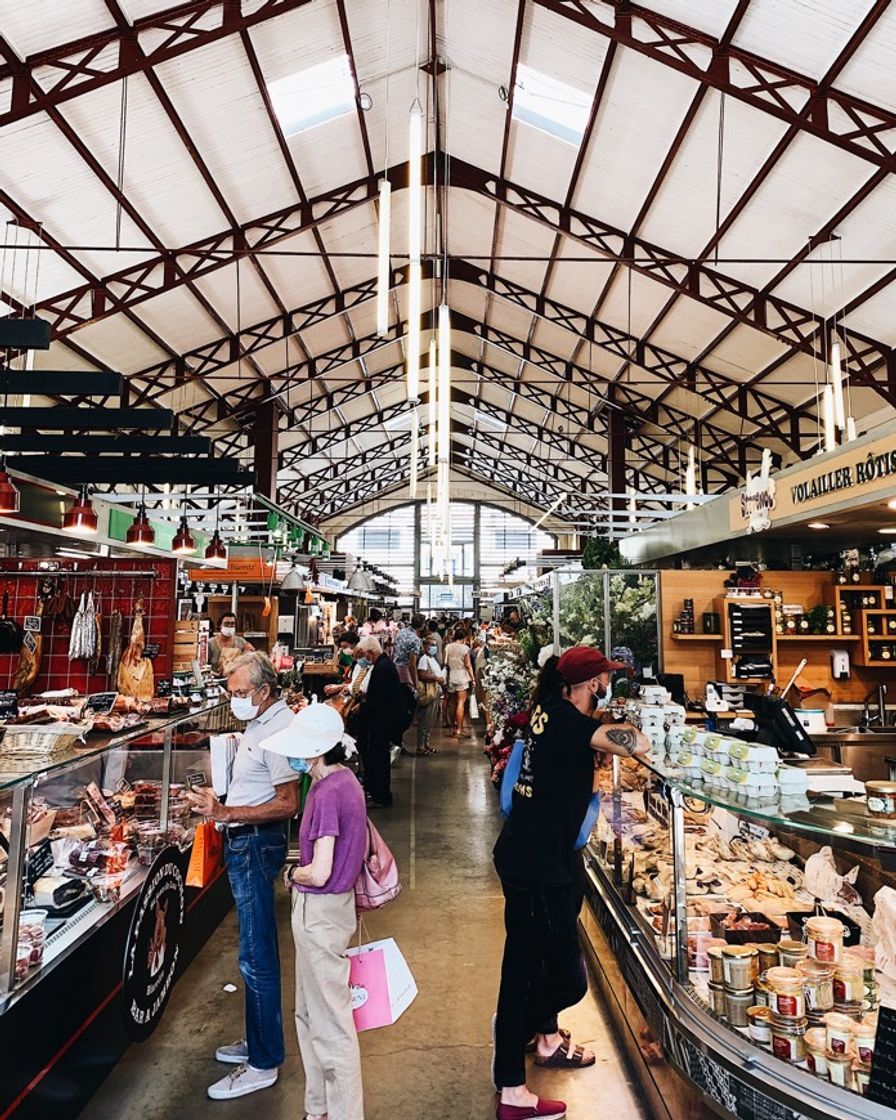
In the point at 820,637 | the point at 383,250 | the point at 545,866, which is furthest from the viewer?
the point at 820,637

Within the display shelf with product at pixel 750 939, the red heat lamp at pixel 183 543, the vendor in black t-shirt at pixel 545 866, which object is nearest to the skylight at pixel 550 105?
the red heat lamp at pixel 183 543

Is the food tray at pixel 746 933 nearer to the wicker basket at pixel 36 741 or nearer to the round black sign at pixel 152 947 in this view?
the round black sign at pixel 152 947

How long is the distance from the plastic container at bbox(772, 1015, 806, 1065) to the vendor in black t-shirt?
0.69m

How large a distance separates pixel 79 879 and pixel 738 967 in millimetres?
2499

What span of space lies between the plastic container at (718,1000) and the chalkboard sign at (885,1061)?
1.72 ft

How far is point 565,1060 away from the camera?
296 centimetres

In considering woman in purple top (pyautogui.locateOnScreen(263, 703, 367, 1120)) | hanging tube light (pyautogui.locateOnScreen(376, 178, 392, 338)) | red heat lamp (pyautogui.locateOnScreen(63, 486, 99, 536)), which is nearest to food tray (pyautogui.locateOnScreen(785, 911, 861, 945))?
woman in purple top (pyautogui.locateOnScreen(263, 703, 367, 1120))

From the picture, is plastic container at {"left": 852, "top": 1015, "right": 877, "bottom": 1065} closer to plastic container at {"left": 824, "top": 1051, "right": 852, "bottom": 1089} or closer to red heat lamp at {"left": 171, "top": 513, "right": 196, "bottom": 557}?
plastic container at {"left": 824, "top": 1051, "right": 852, "bottom": 1089}

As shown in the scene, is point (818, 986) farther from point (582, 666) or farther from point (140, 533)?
point (140, 533)

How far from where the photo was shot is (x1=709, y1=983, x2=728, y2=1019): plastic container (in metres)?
2.37

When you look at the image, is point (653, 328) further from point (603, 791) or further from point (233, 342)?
point (603, 791)

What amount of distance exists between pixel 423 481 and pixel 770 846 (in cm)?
2697

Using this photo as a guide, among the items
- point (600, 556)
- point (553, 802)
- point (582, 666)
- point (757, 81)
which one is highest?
point (757, 81)

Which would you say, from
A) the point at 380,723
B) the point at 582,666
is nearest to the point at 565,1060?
the point at 582,666
